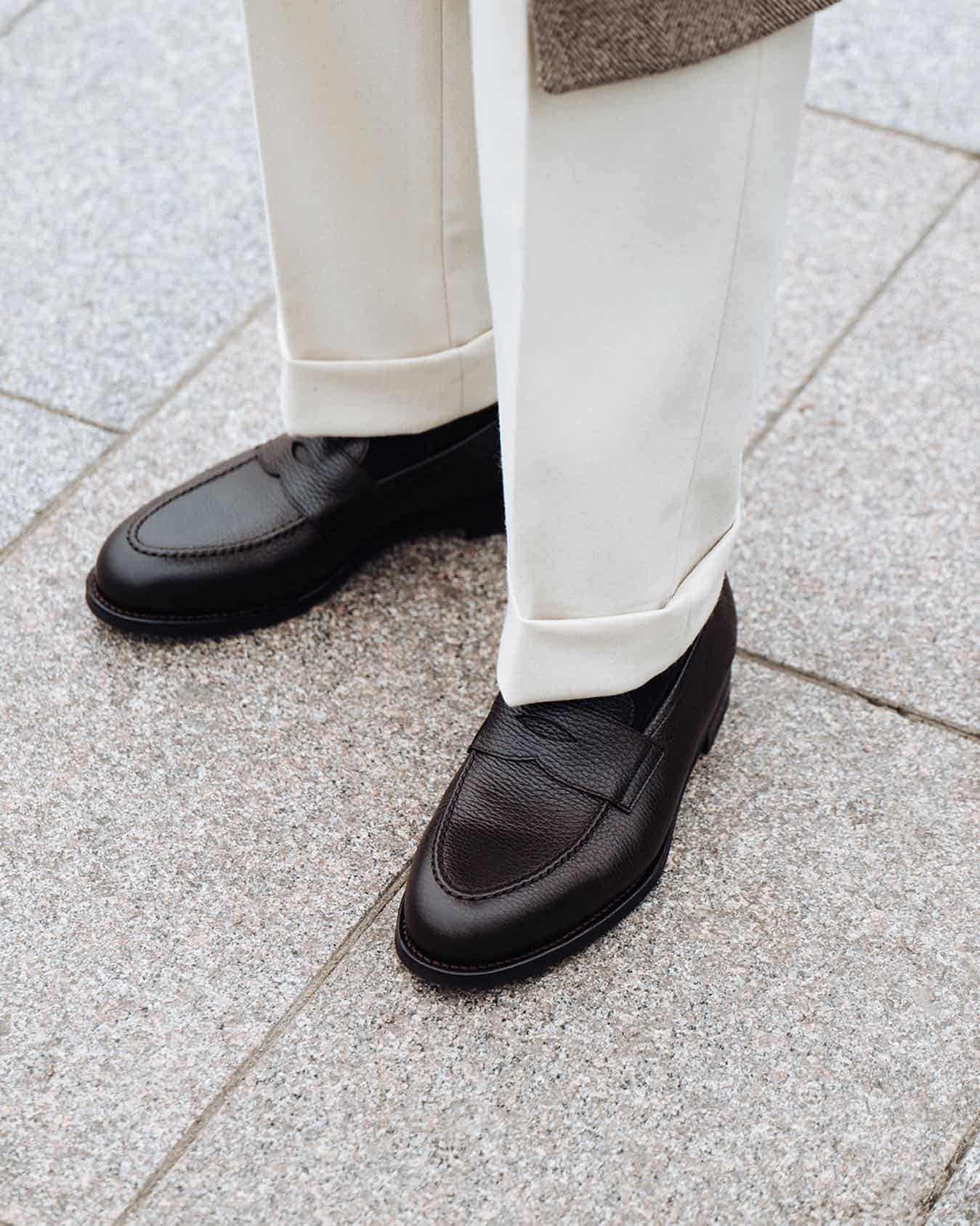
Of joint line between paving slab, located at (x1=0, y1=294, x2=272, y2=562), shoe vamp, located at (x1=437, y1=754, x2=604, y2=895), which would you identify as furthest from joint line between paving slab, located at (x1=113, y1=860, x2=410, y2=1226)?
joint line between paving slab, located at (x1=0, y1=294, x2=272, y2=562)

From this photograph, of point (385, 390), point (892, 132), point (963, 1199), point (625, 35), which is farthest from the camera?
point (892, 132)

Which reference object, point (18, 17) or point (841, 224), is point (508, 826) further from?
point (18, 17)

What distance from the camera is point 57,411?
2.13 meters

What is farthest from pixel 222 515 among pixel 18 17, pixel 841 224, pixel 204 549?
pixel 18 17

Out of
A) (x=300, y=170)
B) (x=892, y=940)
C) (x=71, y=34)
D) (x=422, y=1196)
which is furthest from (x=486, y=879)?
(x=71, y=34)

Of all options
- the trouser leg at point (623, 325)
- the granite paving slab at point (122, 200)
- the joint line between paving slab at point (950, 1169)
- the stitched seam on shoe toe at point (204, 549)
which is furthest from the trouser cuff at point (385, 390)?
the joint line between paving slab at point (950, 1169)

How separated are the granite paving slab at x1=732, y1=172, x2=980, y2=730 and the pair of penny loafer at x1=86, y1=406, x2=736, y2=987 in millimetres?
253

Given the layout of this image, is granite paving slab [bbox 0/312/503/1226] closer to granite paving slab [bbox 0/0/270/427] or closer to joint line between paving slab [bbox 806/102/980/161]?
granite paving slab [bbox 0/0/270/427]

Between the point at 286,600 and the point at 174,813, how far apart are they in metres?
0.33

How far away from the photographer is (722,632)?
1595 millimetres

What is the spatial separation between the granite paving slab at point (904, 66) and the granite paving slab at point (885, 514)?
48 cm

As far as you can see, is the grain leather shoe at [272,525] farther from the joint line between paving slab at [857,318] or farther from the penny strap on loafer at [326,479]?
the joint line between paving slab at [857,318]

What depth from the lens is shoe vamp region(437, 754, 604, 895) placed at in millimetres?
1424

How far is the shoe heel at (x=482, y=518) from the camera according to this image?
6.18 ft
